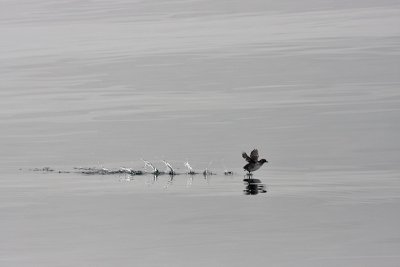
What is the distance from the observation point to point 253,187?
19609 millimetres

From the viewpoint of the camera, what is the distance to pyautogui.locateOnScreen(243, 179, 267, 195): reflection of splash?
19.2 meters

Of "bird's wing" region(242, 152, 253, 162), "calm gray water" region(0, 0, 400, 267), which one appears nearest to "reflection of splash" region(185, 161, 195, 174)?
"calm gray water" region(0, 0, 400, 267)

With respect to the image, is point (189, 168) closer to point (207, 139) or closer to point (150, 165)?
point (150, 165)

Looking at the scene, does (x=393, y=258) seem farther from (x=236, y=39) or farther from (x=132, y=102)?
(x=236, y=39)

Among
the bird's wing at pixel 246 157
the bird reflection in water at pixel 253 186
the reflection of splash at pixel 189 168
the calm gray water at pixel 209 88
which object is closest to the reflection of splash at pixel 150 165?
the calm gray water at pixel 209 88

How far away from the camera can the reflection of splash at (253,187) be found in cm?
1922

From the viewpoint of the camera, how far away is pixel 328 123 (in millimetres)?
24234

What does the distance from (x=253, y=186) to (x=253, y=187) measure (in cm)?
9

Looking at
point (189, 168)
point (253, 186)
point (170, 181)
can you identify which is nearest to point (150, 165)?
point (189, 168)

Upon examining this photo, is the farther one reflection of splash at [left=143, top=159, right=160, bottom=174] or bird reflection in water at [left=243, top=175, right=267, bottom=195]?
reflection of splash at [left=143, top=159, right=160, bottom=174]

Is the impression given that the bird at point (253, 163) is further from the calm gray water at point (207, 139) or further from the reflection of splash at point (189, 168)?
the reflection of splash at point (189, 168)

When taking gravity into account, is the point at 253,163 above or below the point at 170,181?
above

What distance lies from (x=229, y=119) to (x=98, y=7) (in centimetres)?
3116

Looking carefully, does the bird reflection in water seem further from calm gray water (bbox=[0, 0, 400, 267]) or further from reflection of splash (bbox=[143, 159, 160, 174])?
reflection of splash (bbox=[143, 159, 160, 174])
